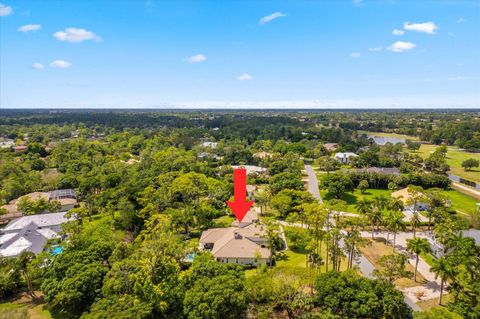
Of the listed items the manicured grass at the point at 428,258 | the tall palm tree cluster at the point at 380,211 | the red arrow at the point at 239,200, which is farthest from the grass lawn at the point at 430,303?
the red arrow at the point at 239,200

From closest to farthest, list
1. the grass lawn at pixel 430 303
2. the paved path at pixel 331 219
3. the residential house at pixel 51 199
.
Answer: the grass lawn at pixel 430 303 → the paved path at pixel 331 219 → the residential house at pixel 51 199

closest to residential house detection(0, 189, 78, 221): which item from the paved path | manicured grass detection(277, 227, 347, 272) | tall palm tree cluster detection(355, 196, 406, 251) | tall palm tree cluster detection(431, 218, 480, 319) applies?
manicured grass detection(277, 227, 347, 272)

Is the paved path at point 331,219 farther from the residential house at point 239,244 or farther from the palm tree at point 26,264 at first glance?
the palm tree at point 26,264

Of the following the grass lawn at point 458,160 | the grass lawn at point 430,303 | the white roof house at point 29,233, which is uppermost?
the grass lawn at point 458,160

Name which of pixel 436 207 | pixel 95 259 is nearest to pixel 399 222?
pixel 436 207

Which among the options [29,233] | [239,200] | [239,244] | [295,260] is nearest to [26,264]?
[29,233]

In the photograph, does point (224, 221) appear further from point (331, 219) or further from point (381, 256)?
point (381, 256)

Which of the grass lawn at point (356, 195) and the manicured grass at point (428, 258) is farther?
the grass lawn at point (356, 195)

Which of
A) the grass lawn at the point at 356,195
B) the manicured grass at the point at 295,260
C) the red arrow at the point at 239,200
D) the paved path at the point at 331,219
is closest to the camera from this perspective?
the paved path at the point at 331,219
